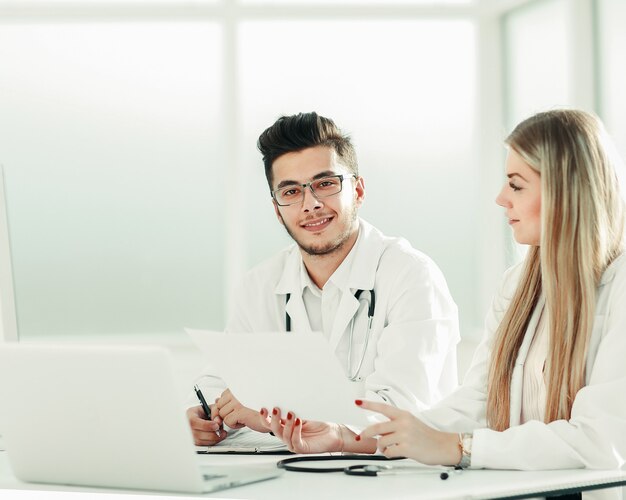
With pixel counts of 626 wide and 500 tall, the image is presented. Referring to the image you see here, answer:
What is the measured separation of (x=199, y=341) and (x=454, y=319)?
1.05 m

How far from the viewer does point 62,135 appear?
5.22 metres

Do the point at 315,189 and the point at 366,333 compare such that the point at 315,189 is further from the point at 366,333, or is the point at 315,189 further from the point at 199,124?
the point at 199,124

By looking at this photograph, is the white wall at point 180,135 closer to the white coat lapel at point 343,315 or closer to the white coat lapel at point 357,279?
the white coat lapel at point 357,279

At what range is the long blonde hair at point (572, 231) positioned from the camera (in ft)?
6.66

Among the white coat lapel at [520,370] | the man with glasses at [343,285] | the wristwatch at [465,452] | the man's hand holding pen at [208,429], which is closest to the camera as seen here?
the wristwatch at [465,452]

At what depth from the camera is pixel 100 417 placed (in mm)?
1662

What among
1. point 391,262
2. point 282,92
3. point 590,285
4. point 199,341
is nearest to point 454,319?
point 391,262

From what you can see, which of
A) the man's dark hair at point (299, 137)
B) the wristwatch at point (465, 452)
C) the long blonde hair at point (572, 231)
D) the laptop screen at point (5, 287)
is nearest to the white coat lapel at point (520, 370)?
the long blonde hair at point (572, 231)

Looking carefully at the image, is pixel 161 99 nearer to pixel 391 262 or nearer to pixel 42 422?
pixel 391 262

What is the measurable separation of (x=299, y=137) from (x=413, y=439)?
114 cm

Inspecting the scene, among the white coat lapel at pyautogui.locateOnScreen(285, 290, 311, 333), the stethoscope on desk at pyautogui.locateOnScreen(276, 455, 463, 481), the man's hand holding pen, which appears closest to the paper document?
the man's hand holding pen

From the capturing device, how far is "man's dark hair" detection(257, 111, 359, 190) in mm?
2826

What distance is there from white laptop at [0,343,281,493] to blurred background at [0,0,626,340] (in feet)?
11.6

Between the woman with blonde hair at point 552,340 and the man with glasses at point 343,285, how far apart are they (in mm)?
328
